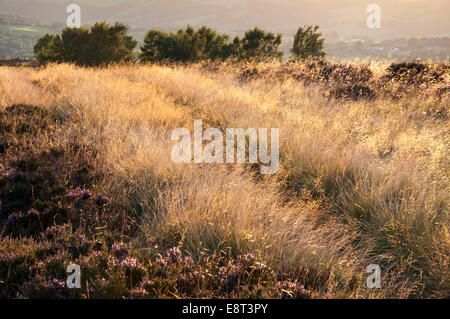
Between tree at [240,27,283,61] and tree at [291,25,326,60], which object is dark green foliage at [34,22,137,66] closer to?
tree at [240,27,283,61]

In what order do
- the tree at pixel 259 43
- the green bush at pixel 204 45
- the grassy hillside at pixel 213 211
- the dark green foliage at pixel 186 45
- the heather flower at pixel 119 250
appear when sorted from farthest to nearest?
the tree at pixel 259 43 → the green bush at pixel 204 45 → the dark green foliage at pixel 186 45 → the heather flower at pixel 119 250 → the grassy hillside at pixel 213 211

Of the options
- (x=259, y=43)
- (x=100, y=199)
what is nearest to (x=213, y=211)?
(x=100, y=199)

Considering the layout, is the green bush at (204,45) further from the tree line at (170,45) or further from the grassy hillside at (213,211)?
the grassy hillside at (213,211)

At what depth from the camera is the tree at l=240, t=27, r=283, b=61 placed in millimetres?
33375

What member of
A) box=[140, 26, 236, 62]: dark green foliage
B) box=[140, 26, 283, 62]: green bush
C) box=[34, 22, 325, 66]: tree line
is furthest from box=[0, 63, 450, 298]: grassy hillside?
box=[140, 26, 283, 62]: green bush

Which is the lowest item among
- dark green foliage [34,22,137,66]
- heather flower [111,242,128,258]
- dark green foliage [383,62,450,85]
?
heather flower [111,242,128,258]

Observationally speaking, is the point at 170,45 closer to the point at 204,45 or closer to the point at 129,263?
the point at 204,45

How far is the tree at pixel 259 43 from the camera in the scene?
33375 mm

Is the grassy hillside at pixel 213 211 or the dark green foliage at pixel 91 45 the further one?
the dark green foliage at pixel 91 45

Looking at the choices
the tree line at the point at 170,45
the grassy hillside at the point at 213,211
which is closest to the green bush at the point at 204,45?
the tree line at the point at 170,45

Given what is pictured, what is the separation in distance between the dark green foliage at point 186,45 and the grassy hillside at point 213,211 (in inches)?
1004


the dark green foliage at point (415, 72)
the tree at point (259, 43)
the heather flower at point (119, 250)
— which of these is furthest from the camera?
the tree at point (259, 43)

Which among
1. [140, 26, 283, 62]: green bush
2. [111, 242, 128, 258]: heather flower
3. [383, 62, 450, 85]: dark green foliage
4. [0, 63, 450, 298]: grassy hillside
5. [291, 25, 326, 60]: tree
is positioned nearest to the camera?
[0, 63, 450, 298]: grassy hillside

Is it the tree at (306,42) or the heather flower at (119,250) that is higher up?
the tree at (306,42)
